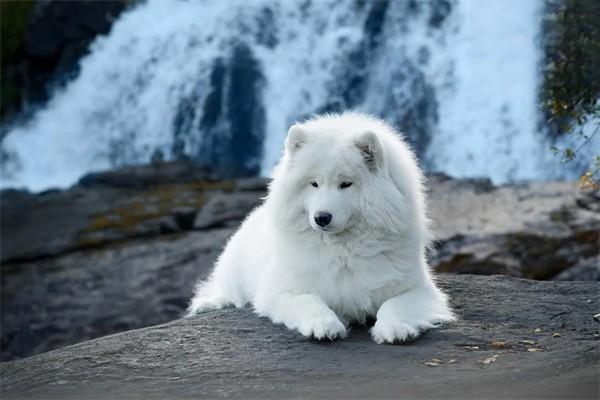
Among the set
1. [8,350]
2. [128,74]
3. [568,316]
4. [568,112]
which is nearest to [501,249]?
[568,112]

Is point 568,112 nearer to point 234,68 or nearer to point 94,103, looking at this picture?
point 234,68

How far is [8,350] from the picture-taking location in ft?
46.1

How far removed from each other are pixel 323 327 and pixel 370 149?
1.19 metres

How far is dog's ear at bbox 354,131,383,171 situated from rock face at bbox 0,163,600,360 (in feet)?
23.9

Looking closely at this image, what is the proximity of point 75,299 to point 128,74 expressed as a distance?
303 inches

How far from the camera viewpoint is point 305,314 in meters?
5.53

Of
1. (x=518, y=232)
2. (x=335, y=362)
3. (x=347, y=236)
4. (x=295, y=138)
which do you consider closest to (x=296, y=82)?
(x=518, y=232)

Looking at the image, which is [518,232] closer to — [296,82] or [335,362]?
[296,82]

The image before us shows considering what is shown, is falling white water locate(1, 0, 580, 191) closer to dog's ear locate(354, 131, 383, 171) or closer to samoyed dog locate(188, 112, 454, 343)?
samoyed dog locate(188, 112, 454, 343)

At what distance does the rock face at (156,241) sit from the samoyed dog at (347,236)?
6.97 metres

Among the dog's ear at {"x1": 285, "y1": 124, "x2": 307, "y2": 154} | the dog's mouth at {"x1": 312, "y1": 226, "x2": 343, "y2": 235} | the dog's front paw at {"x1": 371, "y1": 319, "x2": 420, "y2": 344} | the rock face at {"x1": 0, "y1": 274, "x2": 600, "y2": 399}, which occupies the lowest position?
the rock face at {"x1": 0, "y1": 274, "x2": 600, "y2": 399}

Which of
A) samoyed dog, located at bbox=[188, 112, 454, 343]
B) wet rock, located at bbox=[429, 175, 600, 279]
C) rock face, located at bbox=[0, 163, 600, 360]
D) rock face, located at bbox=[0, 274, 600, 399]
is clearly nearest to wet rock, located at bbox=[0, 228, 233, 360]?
rock face, located at bbox=[0, 163, 600, 360]

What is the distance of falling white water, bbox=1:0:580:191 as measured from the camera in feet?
51.0

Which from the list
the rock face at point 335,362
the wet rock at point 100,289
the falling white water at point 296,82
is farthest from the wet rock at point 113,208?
the rock face at point 335,362
